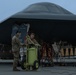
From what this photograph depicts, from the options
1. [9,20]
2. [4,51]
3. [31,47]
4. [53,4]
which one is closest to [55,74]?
[31,47]

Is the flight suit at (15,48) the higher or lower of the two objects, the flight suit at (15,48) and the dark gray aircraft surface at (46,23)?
the lower

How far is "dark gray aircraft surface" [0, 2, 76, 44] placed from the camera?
68.7 ft

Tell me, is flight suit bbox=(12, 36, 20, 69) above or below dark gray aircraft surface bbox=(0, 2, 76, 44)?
below

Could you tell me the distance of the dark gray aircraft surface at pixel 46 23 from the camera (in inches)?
825

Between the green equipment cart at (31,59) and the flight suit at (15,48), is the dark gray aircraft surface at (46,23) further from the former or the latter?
the flight suit at (15,48)

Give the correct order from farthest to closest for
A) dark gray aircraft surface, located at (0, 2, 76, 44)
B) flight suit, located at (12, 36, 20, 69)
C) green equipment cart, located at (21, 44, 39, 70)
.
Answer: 1. dark gray aircraft surface, located at (0, 2, 76, 44)
2. green equipment cart, located at (21, 44, 39, 70)
3. flight suit, located at (12, 36, 20, 69)

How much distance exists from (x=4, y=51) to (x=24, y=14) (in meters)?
7.38

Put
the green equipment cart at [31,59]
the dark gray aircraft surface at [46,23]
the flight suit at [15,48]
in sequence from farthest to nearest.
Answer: the dark gray aircraft surface at [46,23] < the green equipment cart at [31,59] < the flight suit at [15,48]

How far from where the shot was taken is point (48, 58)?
20484 millimetres

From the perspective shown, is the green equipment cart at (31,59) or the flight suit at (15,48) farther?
the green equipment cart at (31,59)

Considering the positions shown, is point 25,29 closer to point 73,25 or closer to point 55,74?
point 73,25

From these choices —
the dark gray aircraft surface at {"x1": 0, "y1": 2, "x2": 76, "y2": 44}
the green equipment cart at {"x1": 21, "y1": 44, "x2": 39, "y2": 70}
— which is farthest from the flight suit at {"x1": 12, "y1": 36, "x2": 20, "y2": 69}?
the dark gray aircraft surface at {"x1": 0, "y1": 2, "x2": 76, "y2": 44}

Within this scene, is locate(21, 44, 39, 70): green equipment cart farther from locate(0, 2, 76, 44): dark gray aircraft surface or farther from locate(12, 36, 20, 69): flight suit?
locate(0, 2, 76, 44): dark gray aircraft surface

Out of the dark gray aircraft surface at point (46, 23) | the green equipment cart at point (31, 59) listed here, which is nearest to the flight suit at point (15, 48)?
the green equipment cart at point (31, 59)
